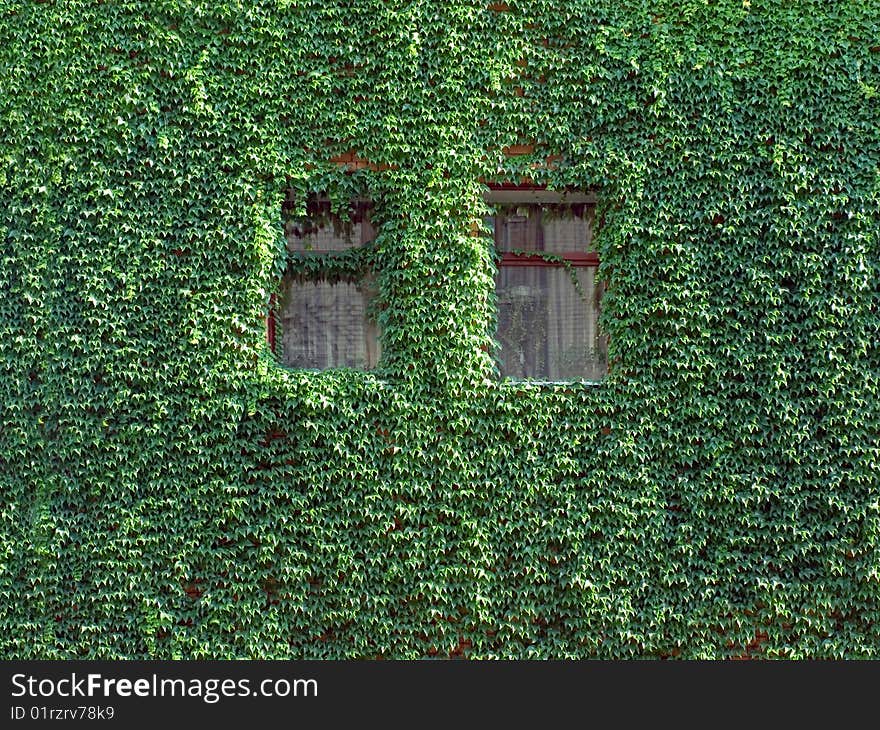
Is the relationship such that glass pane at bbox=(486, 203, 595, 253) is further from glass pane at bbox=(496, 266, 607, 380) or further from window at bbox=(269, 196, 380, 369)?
window at bbox=(269, 196, 380, 369)

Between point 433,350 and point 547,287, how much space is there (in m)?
1.31

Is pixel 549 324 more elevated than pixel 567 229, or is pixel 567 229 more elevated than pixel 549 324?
pixel 567 229

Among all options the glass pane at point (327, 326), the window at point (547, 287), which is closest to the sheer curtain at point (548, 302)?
the window at point (547, 287)

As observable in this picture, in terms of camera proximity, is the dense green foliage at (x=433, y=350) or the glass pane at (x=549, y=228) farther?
the glass pane at (x=549, y=228)

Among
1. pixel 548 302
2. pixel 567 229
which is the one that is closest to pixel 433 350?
pixel 548 302

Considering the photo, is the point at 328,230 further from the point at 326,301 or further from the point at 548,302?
the point at 548,302

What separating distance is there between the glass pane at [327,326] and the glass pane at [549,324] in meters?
1.25

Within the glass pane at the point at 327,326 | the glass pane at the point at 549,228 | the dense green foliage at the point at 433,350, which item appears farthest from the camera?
the glass pane at the point at 549,228

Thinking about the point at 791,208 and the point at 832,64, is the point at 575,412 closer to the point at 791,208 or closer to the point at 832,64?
the point at 791,208

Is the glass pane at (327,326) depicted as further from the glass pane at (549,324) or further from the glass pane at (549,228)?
the glass pane at (549,228)

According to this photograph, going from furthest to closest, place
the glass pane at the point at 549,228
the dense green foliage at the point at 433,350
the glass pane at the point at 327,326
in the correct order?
the glass pane at the point at 549,228 < the glass pane at the point at 327,326 < the dense green foliage at the point at 433,350

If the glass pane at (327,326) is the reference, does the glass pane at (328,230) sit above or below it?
above

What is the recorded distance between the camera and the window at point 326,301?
7738 mm

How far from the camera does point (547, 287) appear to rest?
7.84 m
